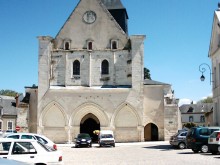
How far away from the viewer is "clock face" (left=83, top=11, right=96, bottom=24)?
37906 millimetres

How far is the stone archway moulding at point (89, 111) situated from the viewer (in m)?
36.1

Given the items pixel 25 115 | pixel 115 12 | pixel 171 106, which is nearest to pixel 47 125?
pixel 25 115

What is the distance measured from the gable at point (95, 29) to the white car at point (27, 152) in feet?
90.8

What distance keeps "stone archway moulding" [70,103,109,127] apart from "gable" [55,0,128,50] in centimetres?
641

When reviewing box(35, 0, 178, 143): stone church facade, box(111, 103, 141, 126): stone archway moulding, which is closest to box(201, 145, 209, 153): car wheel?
box(35, 0, 178, 143): stone church facade

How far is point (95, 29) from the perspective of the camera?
124 ft

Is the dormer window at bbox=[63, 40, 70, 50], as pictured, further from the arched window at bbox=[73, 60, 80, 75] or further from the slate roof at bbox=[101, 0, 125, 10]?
the slate roof at bbox=[101, 0, 125, 10]

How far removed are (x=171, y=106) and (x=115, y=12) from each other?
581 inches

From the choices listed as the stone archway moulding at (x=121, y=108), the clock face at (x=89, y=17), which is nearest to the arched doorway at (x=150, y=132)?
the stone archway moulding at (x=121, y=108)

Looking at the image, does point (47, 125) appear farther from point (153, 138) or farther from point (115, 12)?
point (115, 12)

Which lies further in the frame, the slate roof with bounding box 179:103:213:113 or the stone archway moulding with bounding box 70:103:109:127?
the slate roof with bounding box 179:103:213:113

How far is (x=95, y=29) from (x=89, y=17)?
1.43 meters

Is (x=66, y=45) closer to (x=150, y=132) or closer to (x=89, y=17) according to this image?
(x=89, y=17)

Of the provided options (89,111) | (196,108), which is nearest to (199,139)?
(89,111)
